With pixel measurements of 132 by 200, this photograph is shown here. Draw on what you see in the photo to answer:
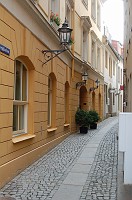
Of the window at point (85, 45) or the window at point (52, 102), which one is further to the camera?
the window at point (85, 45)

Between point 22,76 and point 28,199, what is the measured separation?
3751 millimetres

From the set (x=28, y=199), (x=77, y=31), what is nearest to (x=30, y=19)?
(x=28, y=199)

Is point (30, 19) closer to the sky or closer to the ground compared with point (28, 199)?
closer to the sky

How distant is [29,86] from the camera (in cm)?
869

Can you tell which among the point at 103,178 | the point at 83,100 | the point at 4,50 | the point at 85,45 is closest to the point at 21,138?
the point at 103,178

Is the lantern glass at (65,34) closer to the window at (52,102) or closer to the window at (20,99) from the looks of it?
the window at (20,99)

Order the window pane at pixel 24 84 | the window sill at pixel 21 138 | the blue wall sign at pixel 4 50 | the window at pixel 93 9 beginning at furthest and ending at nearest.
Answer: the window at pixel 93 9
the window pane at pixel 24 84
the window sill at pixel 21 138
the blue wall sign at pixel 4 50

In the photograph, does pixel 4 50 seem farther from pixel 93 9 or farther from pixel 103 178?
pixel 93 9

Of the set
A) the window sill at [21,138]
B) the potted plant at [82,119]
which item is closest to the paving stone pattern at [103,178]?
the window sill at [21,138]

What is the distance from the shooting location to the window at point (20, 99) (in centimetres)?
797

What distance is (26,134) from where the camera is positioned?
8.49 meters

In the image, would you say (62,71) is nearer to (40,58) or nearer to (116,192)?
(40,58)

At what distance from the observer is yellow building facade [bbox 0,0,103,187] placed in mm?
6676

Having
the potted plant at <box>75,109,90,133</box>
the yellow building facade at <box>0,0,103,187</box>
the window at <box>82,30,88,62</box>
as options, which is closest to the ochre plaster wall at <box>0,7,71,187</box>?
the yellow building facade at <box>0,0,103,187</box>
